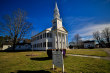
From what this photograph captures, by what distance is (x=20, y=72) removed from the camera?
150 inches

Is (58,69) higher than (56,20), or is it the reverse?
(56,20)

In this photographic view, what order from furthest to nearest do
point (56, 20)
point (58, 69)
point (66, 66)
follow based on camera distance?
point (56, 20) → point (66, 66) → point (58, 69)

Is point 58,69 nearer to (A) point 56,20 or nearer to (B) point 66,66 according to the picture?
(B) point 66,66

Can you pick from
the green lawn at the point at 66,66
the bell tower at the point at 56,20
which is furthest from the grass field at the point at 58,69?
the bell tower at the point at 56,20

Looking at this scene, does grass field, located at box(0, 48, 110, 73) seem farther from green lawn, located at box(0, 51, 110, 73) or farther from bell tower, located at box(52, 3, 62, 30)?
bell tower, located at box(52, 3, 62, 30)

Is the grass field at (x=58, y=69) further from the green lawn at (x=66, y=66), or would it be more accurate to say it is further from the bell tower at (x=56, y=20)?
the bell tower at (x=56, y=20)

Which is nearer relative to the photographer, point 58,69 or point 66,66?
point 58,69

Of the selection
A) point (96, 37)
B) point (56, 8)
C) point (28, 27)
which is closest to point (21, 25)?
point (28, 27)

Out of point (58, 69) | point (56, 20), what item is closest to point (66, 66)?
point (58, 69)

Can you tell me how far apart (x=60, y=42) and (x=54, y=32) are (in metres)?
4.90

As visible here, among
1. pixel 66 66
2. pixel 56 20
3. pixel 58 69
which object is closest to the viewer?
pixel 58 69

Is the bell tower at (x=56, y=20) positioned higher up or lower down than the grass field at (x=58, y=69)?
higher up

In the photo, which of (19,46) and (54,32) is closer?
(54,32)

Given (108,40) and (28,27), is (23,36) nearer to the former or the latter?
(28,27)
